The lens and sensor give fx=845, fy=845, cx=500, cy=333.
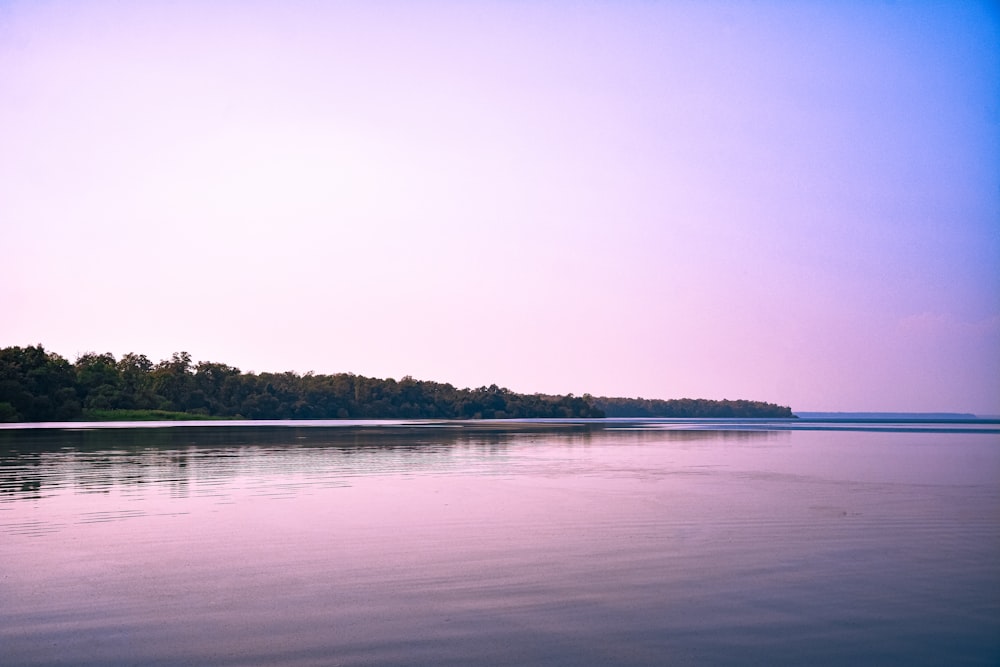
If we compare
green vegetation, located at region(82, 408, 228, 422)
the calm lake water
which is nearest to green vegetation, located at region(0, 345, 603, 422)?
green vegetation, located at region(82, 408, 228, 422)

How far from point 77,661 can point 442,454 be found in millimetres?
40427

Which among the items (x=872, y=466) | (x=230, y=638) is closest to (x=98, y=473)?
(x=230, y=638)

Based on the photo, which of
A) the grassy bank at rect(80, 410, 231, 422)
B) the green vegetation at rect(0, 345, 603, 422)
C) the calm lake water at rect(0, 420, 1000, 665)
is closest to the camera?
the calm lake water at rect(0, 420, 1000, 665)

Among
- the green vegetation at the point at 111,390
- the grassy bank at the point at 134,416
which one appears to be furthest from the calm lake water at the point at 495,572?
the grassy bank at the point at 134,416

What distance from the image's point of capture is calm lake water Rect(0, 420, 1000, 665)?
10258 mm

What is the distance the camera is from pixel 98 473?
33281mm

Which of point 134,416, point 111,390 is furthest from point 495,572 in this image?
point 111,390

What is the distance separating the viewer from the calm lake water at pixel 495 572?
33.7 ft

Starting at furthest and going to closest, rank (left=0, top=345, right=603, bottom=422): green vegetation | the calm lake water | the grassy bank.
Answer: the grassy bank → (left=0, top=345, right=603, bottom=422): green vegetation → the calm lake water

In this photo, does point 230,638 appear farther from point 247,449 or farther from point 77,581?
point 247,449

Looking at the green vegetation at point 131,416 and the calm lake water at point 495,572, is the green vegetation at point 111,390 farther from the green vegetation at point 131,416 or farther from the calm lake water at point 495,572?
the calm lake water at point 495,572

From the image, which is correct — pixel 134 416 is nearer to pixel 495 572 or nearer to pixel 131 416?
pixel 131 416

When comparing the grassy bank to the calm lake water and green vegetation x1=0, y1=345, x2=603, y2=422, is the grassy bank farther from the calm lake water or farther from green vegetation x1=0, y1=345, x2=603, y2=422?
the calm lake water

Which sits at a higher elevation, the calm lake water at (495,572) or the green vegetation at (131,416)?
the green vegetation at (131,416)
